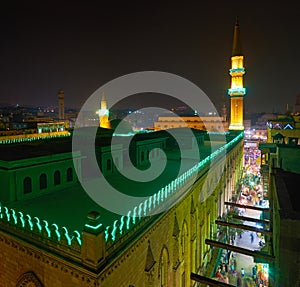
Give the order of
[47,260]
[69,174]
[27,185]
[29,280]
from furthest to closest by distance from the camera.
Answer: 1. [69,174]
2. [27,185]
3. [29,280]
4. [47,260]

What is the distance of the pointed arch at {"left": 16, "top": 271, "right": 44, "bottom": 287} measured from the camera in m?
8.16

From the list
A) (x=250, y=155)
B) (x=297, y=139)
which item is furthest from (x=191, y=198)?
(x=250, y=155)

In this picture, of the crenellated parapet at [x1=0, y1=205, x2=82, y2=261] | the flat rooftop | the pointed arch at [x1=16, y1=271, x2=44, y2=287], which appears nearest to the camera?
the crenellated parapet at [x1=0, y1=205, x2=82, y2=261]

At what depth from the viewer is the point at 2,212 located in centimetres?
976

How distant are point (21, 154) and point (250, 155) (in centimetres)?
6410

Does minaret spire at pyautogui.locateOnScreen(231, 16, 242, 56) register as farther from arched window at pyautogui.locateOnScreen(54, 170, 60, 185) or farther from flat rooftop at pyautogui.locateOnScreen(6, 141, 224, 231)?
arched window at pyautogui.locateOnScreen(54, 170, 60, 185)

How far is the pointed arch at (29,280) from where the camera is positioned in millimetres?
8164

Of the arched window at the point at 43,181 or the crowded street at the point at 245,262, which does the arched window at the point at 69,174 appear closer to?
the arched window at the point at 43,181

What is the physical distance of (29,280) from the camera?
8375 millimetres

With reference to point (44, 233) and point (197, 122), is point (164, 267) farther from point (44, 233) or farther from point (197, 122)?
point (197, 122)

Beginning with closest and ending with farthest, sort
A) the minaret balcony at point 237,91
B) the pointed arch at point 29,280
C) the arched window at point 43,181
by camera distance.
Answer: the pointed arch at point 29,280, the arched window at point 43,181, the minaret balcony at point 237,91

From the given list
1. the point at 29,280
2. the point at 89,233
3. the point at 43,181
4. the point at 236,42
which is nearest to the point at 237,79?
the point at 236,42

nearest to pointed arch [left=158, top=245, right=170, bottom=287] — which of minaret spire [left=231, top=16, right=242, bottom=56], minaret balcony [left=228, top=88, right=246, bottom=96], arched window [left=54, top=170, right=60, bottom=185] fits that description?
arched window [left=54, top=170, right=60, bottom=185]

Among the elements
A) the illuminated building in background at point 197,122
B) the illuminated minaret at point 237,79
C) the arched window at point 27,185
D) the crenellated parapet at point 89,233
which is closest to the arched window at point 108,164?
the arched window at point 27,185
